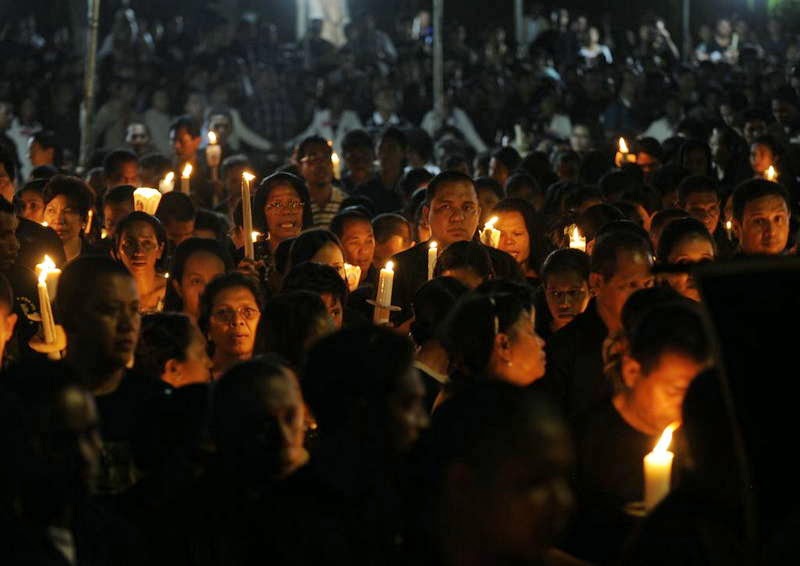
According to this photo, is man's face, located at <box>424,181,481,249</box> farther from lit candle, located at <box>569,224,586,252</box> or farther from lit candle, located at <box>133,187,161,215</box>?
lit candle, located at <box>133,187,161,215</box>

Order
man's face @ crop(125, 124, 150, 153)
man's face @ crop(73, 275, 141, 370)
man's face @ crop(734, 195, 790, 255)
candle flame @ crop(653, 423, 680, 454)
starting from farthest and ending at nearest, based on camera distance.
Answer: man's face @ crop(125, 124, 150, 153) < man's face @ crop(734, 195, 790, 255) < man's face @ crop(73, 275, 141, 370) < candle flame @ crop(653, 423, 680, 454)

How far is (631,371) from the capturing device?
5121 millimetres

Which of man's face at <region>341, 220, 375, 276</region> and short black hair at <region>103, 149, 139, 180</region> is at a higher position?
short black hair at <region>103, 149, 139, 180</region>

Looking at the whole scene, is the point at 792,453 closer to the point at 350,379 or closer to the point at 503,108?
the point at 350,379

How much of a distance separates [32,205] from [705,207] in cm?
432

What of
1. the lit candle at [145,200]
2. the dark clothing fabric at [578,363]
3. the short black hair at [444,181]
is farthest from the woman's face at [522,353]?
the lit candle at [145,200]

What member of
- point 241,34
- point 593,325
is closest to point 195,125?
point 593,325

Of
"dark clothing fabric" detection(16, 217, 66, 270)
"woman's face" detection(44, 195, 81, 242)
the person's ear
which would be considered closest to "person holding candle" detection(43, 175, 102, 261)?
"woman's face" detection(44, 195, 81, 242)

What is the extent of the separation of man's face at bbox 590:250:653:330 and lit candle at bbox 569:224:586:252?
1380mm

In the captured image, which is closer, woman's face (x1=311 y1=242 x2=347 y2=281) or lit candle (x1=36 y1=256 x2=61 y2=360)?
lit candle (x1=36 y1=256 x2=61 y2=360)

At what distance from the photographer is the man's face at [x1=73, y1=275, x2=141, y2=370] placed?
506 cm

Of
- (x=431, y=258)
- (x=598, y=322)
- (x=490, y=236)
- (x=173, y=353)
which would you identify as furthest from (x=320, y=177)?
(x=173, y=353)

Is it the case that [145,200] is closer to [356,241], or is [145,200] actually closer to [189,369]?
[356,241]

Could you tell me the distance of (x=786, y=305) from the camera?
343 cm
